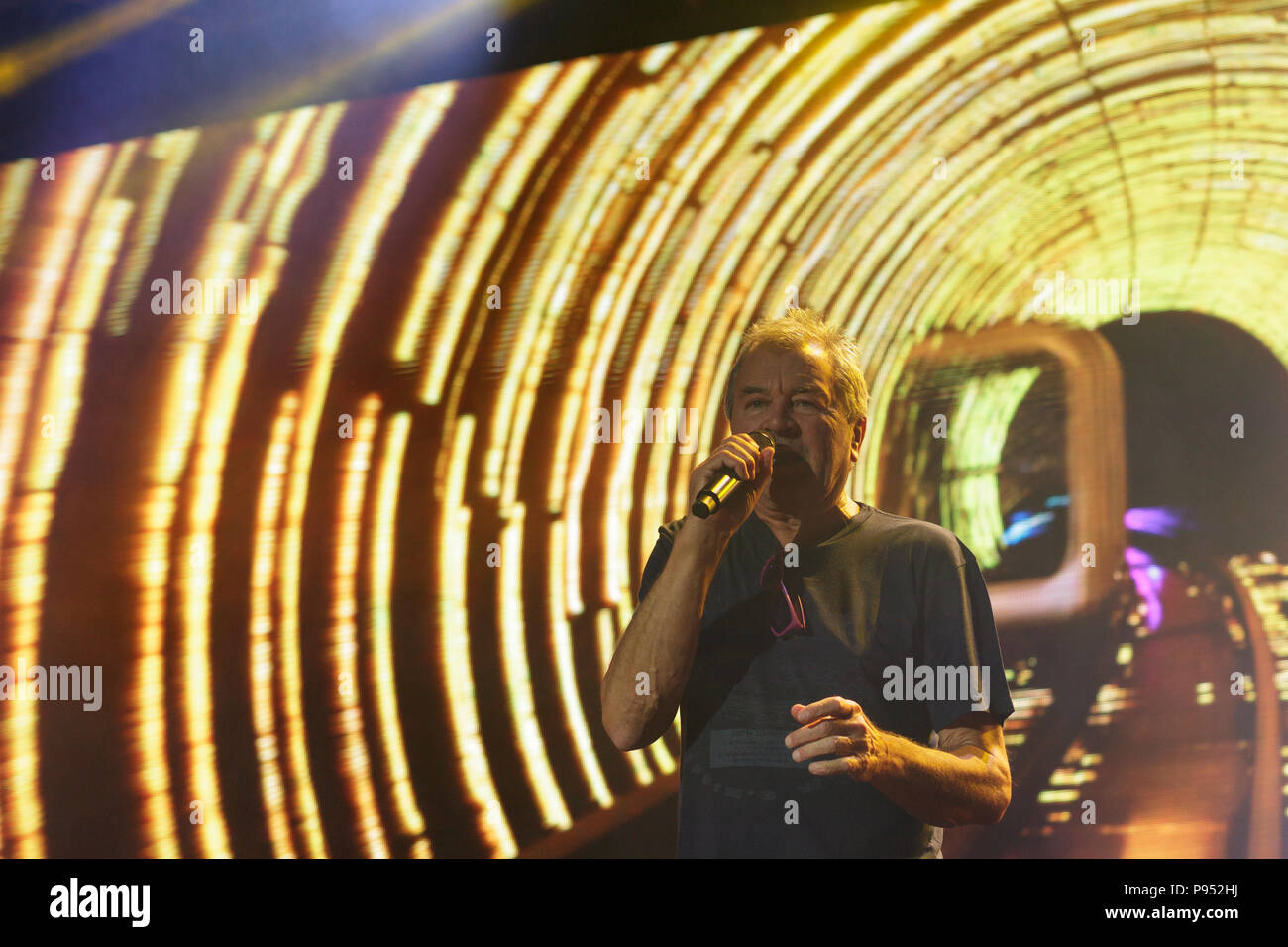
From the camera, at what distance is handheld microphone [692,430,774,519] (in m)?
1.74

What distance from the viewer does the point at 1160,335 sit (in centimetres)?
248

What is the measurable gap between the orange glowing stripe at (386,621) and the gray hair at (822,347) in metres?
1.07

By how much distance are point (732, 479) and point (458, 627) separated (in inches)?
46.4

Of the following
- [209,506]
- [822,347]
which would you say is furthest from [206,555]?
[822,347]

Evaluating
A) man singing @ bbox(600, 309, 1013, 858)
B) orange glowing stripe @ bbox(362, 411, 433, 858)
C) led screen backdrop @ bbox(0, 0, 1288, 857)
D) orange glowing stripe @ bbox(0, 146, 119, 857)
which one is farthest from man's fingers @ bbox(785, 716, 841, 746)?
orange glowing stripe @ bbox(0, 146, 119, 857)

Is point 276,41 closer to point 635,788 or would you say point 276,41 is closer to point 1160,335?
point 635,788

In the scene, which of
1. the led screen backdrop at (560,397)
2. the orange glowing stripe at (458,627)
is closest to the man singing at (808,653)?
the led screen backdrop at (560,397)

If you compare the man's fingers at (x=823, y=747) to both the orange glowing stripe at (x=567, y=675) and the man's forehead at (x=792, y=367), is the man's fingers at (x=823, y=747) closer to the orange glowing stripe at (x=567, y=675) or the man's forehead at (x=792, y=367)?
the man's forehead at (x=792, y=367)

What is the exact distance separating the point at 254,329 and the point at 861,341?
1.65 meters

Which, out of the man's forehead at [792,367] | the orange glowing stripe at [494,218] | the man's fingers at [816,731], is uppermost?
the orange glowing stripe at [494,218]

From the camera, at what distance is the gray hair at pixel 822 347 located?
2.02 m

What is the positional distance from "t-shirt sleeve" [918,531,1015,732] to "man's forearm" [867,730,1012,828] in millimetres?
84

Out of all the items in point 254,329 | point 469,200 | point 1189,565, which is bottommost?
point 1189,565
